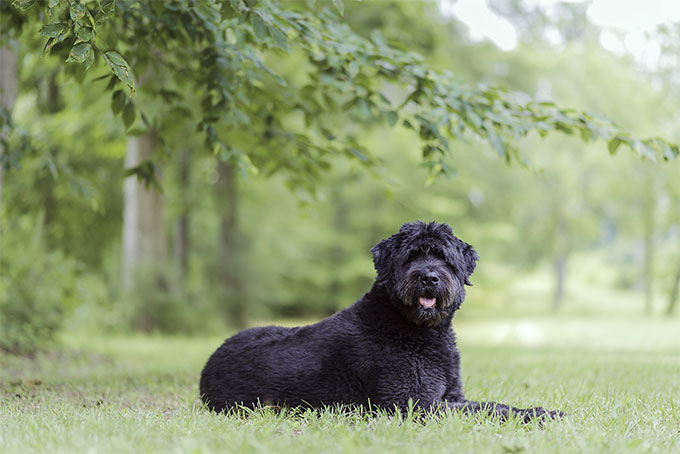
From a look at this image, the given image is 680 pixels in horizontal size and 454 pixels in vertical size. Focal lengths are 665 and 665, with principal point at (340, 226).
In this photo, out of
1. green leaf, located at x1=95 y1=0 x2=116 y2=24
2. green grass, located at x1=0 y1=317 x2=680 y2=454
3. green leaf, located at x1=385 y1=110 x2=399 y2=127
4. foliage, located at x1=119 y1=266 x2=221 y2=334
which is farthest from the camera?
foliage, located at x1=119 y1=266 x2=221 y2=334

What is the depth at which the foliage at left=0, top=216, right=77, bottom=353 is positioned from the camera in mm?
9133

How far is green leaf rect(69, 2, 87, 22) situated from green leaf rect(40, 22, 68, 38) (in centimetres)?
11

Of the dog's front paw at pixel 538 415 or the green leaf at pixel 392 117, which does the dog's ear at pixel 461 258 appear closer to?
the dog's front paw at pixel 538 415

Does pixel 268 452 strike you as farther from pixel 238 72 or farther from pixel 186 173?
pixel 186 173

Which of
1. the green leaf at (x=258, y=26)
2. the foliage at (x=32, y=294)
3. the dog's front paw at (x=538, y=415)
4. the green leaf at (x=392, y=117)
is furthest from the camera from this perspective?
the foliage at (x=32, y=294)

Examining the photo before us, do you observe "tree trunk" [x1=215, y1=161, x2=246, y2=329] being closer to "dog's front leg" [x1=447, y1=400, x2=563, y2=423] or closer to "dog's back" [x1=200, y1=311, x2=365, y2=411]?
"dog's back" [x1=200, y1=311, x2=365, y2=411]

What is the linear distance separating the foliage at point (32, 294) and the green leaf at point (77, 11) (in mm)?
6181

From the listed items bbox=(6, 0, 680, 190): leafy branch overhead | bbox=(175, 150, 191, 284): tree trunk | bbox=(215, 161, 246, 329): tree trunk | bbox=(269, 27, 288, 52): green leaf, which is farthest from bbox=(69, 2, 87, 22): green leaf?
bbox=(175, 150, 191, 284): tree trunk

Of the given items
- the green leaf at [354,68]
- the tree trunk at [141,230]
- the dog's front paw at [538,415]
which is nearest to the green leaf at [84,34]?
the green leaf at [354,68]

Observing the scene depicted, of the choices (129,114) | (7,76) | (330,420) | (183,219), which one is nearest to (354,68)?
(129,114)

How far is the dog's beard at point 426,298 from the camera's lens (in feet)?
12.9

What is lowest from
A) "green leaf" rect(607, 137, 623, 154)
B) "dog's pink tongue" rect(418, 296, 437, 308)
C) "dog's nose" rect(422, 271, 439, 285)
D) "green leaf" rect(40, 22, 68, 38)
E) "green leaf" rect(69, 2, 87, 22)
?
"dog's pink tongue" rect(418, 296, 437, 308)

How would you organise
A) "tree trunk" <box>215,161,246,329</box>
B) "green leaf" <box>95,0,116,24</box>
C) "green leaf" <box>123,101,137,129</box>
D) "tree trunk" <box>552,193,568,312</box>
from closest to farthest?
"green leaf" <box>95,0,116,24</box> < "green leaf" <box>123,101,137,129</box> < "tree trunk" <box>215,161,246,329</box> < "tree trunk" <box>552,193,568,312</box>

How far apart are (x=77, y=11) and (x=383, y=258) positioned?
2426 mm
